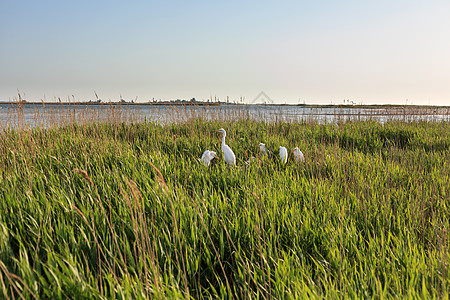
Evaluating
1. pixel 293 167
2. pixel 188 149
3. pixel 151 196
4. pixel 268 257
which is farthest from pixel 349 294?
pixel 188 149

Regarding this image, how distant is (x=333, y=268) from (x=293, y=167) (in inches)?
85.6

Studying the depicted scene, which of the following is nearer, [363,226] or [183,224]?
[183,224]

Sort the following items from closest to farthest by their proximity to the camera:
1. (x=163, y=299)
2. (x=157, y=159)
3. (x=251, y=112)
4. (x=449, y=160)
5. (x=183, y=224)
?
(x=163, y=299) < (x=183, y=224) < (x=157, y=159) < (x=449, y=160) < (x=251, y=112)

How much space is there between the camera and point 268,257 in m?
1.86

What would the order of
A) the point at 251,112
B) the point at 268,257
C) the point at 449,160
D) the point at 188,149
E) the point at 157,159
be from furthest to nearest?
the point at 251,112, the point at 188,149, the point at 449,160, the point at 157,159, the point at 268,257

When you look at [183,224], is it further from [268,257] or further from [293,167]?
[293,167]

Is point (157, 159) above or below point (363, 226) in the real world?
above

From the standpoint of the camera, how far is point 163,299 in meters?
1.44

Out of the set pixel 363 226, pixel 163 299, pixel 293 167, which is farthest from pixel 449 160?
pixel 163 299

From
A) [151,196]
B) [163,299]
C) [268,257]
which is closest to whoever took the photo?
[163,299]

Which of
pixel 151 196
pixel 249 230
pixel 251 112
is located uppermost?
pixel 251 112

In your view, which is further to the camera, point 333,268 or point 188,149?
point 188,149

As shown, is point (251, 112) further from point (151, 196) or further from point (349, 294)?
point (349, 294)

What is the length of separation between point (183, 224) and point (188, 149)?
114 inches
